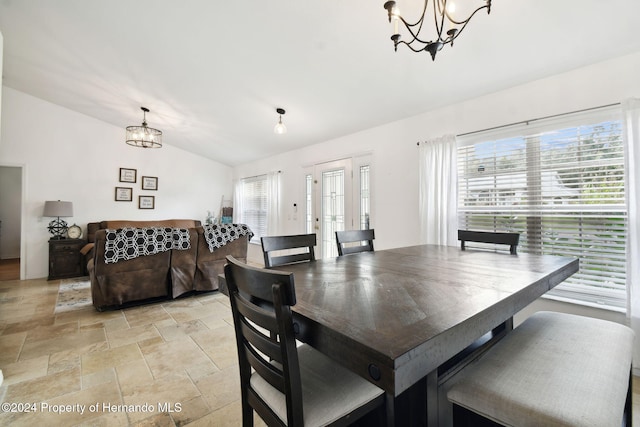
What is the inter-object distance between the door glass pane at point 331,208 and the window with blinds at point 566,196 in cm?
193

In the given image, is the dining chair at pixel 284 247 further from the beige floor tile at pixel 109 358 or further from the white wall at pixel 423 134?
the white wall at pixel 423 134

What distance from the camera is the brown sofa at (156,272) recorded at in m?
3.07

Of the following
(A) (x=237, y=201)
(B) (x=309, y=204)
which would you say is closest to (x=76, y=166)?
(A) (x=237, y=201)

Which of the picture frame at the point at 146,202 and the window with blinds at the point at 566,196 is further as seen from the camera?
the picture frame at the point at 146,202

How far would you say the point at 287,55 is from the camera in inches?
103

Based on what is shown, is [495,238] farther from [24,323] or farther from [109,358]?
[24,323]

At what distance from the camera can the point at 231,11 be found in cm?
222

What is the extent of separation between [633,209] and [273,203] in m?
4.77

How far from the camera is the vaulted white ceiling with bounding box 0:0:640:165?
6.36 ft

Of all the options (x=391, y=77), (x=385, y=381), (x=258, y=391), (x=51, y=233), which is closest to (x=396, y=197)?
(x=391, y=77)

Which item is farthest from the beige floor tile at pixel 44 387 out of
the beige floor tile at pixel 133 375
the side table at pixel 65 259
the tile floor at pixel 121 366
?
the side table at pixel 65 259

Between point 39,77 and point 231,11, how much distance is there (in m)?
3.88

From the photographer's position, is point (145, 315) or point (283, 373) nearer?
point (283, 373)

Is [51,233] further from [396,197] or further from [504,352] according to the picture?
[504,352]
